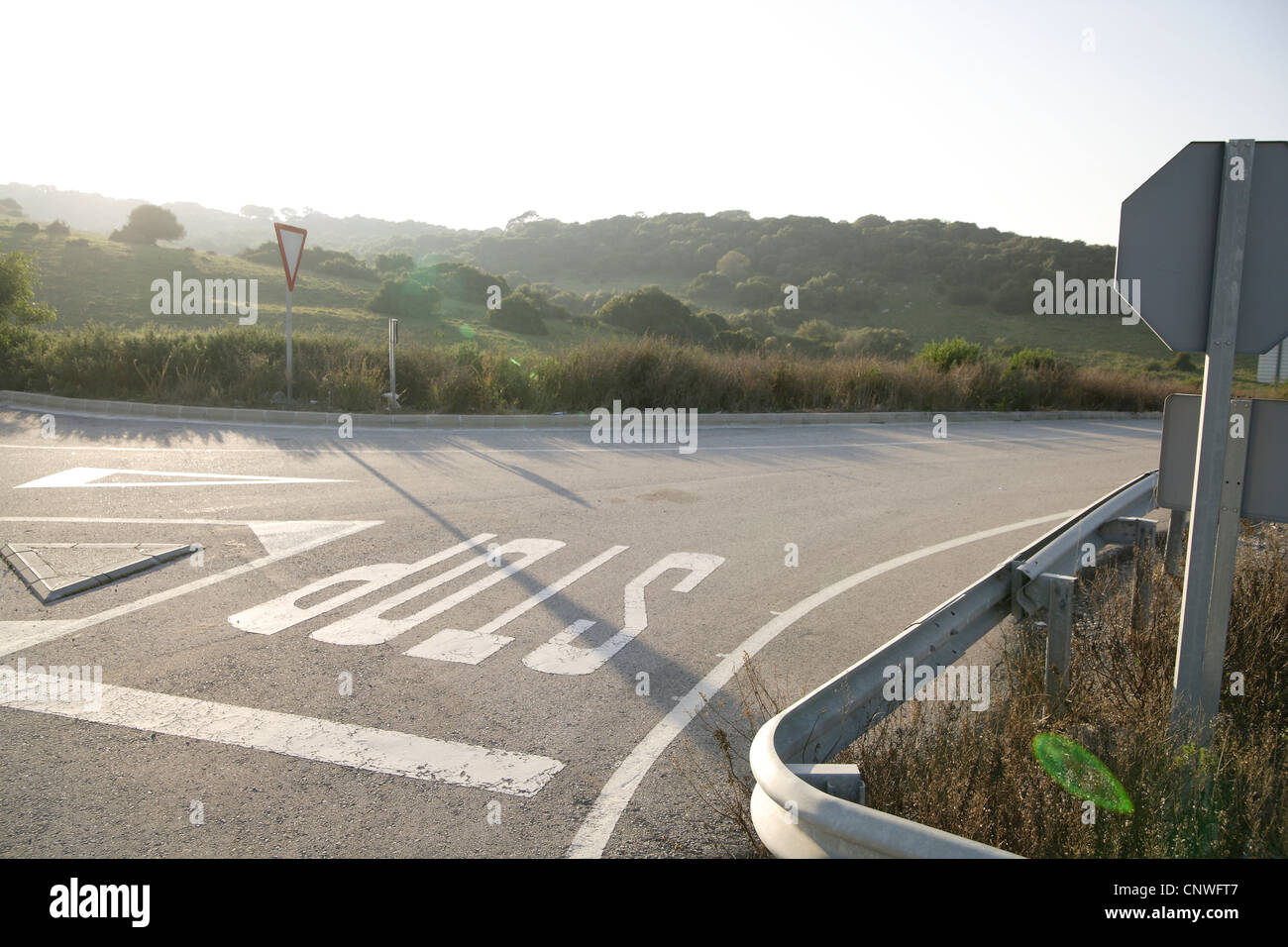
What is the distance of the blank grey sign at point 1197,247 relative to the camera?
344 centimetres

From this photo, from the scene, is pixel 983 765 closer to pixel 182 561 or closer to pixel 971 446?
pixel 182 561

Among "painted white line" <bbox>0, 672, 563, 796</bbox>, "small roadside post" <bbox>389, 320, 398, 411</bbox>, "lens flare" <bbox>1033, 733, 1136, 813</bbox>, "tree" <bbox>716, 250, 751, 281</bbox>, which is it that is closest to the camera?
"lens flare" <bbox>1033, 733, 1136, 813</bbox>

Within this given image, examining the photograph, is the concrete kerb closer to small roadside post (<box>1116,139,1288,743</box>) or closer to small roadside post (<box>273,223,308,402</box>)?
small roadside post (<box>273,223,308,402</box>)

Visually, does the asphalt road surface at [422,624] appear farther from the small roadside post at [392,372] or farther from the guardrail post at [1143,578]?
the small roadside post at [392,372]

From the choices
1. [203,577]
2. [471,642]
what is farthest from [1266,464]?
[203,577]

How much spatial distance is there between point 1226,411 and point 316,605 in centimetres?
536

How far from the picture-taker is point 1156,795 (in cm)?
319

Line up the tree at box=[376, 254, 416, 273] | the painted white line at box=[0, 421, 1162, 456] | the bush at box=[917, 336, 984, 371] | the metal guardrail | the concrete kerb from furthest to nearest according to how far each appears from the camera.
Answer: the tree at box=[376, 254, 416, 273]
the bush at box=[917, 336, 984, 371]
the concrete kerb
the painted white line at box=[0, 421, 1162, 456]
the metal guardrail

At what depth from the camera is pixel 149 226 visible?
63938 mm

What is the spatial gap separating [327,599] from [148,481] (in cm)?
477

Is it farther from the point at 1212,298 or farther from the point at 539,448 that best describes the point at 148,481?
the point at 1212,298

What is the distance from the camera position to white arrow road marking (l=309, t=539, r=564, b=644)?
555 cm

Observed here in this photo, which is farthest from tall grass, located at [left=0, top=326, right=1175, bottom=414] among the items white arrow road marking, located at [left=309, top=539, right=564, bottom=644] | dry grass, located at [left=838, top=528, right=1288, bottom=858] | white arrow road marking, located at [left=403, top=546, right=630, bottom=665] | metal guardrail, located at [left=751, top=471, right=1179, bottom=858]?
dry grass, located at [left=838, top=528, right=1288, bottom=858]

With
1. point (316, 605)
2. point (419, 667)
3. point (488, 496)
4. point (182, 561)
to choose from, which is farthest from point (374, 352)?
point (419, 667)
